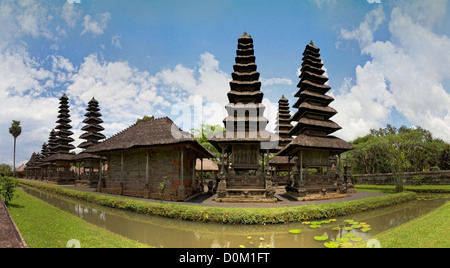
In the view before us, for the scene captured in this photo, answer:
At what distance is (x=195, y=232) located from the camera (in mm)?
9031

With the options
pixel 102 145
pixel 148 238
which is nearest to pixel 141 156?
pixel 102 145

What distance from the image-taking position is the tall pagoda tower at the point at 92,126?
3425 centimetres

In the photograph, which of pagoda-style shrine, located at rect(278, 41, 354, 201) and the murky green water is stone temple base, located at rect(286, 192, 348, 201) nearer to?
pagoda-style shrine, located at rect(278, 41, 354, 201)

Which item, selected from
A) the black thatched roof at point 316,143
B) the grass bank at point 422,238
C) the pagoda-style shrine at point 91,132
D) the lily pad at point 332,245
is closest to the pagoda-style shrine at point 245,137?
the black thatched roof at point 316,143

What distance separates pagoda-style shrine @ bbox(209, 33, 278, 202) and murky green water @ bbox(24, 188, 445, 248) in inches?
185

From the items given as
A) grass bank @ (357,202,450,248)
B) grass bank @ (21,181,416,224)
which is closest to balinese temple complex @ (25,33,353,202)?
grass bank @ (21,181,416,224)

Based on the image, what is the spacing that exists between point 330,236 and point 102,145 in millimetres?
18105

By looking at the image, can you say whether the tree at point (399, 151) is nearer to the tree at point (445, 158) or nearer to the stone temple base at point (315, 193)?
the tree at point (445, 158)

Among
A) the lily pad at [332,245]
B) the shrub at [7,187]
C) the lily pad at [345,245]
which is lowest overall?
the lily pad at [332,245]

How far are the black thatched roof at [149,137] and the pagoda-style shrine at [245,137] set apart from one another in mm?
2253

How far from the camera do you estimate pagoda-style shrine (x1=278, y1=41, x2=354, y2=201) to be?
16406 mm

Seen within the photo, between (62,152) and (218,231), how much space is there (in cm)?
3905
